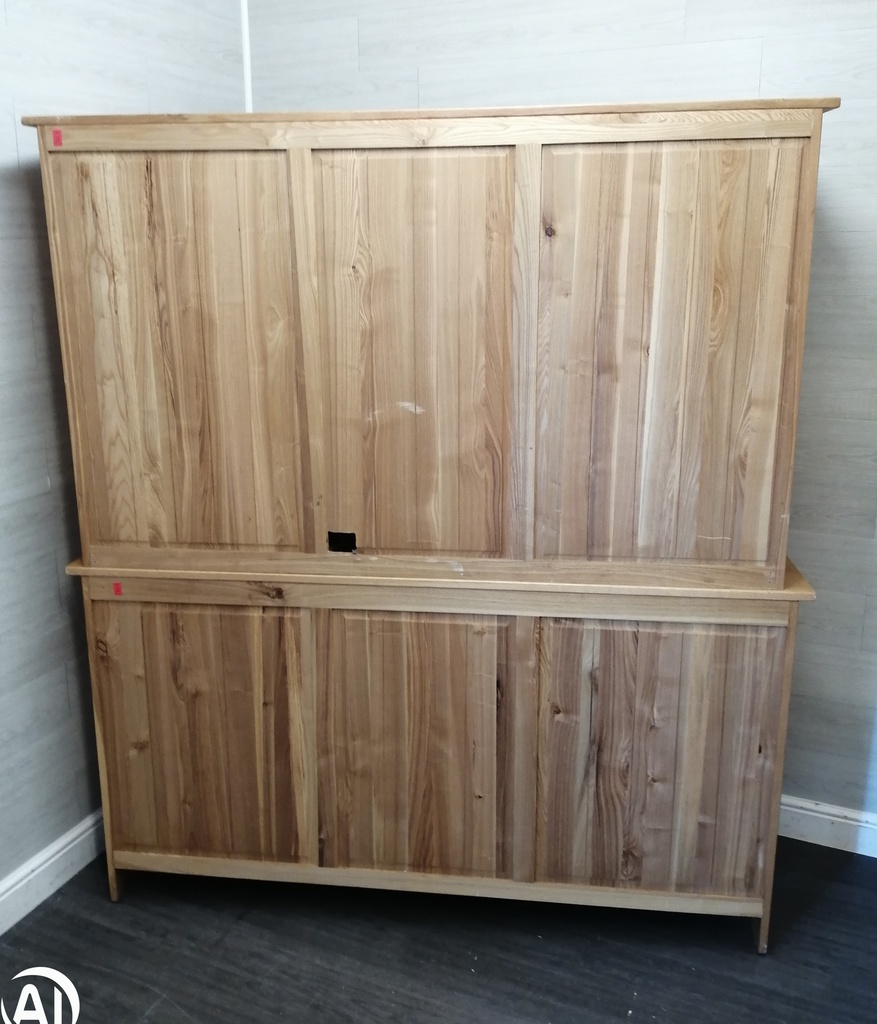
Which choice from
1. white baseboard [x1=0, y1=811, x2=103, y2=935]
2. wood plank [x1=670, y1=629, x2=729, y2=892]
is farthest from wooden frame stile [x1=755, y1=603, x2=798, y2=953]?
white baseboard [x1=0, y1=811, x2=103, y2=935]

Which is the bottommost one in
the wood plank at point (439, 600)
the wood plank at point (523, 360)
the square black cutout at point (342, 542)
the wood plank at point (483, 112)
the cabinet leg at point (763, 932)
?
the cabinet leg at point (763, 932)

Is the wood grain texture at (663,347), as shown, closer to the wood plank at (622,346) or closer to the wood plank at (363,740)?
the wood plank at (622,346)

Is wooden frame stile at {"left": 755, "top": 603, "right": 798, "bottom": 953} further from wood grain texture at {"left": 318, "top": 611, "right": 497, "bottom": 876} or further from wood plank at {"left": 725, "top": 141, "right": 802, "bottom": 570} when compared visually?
wood grain texture at {"left": 318, "top": 611, "right": 497, "bottom": 876}

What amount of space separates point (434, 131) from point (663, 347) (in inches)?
21.5

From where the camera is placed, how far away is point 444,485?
1.71 meters

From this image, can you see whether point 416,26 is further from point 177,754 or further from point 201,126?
point 177,754

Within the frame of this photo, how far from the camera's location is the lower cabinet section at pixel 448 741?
1747 mm

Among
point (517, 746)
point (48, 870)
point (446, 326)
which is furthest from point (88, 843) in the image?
point (446, 326)

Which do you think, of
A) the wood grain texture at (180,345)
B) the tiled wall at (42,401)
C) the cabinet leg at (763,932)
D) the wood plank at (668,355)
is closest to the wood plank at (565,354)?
the wood plank at (668,355)

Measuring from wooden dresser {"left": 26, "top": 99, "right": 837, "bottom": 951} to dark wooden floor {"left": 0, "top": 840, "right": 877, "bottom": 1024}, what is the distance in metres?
0.11

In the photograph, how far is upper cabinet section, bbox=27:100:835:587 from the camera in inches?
60.6

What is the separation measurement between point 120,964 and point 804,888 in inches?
59.0

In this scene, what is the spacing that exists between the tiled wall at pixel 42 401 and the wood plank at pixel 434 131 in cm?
26

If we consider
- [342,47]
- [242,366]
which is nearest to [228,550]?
[242,366]
